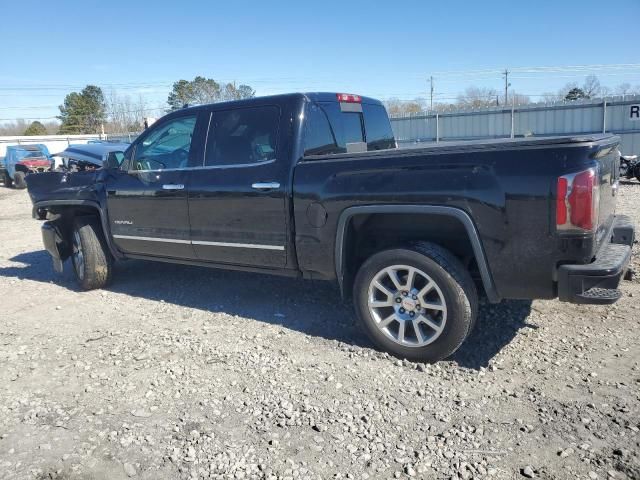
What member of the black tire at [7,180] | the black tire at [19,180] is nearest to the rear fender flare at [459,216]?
the black tire at [19,180]

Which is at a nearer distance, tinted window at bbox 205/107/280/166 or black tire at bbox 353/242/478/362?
black tire at bbox 353/242/478/362

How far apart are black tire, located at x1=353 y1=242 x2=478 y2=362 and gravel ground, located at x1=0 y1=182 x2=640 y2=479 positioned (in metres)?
0.12

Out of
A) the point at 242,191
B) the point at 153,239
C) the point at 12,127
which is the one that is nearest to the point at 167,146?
the point at 153,239

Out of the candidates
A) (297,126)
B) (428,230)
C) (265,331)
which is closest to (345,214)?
(428,230)

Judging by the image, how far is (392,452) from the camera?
2912mm

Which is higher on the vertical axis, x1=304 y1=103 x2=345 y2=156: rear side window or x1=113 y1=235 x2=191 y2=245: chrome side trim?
x1=304 y1=103 x2=345 y2=156: rear side window

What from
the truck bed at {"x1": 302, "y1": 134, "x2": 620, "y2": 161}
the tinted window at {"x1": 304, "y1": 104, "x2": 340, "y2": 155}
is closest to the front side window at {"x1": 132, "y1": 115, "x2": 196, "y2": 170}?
the tinted window at {"x1": 304, "y1": 104, "x2": 340, "y2": 155}

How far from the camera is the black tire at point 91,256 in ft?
20.5

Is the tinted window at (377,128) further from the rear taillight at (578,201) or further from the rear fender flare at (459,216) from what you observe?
the rear taillight at (578,201)

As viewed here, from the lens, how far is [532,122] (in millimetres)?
18234

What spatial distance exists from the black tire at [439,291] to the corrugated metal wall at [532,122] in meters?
11.3

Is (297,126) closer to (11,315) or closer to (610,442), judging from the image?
(610,442)

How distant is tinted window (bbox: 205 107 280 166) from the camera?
466 cm

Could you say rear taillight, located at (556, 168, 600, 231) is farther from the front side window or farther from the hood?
the hood
